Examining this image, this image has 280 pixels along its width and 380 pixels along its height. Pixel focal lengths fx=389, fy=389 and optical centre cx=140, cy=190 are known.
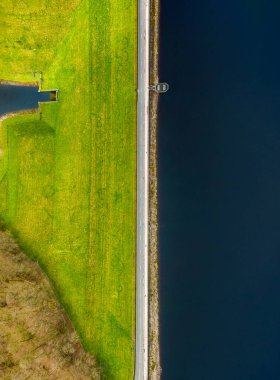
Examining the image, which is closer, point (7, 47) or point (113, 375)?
point (113, 375)

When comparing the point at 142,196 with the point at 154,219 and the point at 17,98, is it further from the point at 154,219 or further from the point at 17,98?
the point at 17,98

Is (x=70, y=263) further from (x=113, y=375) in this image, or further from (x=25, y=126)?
(x=25, y=126)

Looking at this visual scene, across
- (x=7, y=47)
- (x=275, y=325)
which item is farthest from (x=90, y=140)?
(x=275, y=325)

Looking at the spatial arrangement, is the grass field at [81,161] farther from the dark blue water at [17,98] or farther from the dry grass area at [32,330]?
the dry grass area at [32,330]

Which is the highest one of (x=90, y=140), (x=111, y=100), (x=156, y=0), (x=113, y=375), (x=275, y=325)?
(x=156, y=0)

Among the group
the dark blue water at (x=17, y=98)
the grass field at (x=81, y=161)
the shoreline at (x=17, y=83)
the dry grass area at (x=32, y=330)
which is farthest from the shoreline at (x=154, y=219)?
the shoreline at (x=17, y=83)

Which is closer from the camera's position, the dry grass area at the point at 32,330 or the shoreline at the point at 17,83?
the dry grass area at the point at 32,330

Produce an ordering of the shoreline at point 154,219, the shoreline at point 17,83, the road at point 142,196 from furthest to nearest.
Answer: the shoreline at point 17,83 < the shoreline at point 154,219 < the road at point 142,196
